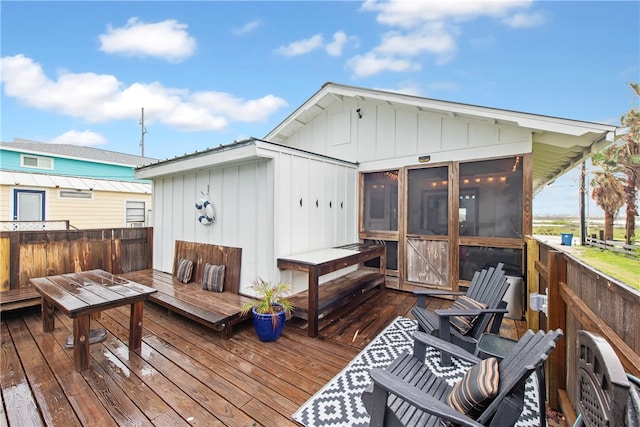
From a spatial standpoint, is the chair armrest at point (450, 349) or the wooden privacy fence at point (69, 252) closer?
the chair armrest at point (450, 349)

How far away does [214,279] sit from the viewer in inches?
178

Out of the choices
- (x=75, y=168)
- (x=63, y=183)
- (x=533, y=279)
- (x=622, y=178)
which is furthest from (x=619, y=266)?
(x=75, y=168)

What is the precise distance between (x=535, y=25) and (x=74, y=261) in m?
11.4

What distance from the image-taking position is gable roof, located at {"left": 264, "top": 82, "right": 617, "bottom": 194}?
3.76 m

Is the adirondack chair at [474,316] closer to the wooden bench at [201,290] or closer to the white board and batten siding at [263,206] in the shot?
the white board and batten siding at [263,206]

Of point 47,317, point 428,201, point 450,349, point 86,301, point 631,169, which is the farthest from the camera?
point 631,169

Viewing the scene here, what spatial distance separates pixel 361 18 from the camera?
6863mm

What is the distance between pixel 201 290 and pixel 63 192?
29.1 feet

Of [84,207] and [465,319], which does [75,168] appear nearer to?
[84,207]

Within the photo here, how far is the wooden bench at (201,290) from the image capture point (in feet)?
11.3

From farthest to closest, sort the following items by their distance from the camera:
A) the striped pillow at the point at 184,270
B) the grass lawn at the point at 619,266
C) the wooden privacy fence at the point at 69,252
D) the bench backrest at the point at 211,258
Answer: the striped pillow at the point at 184,270 < the bench backrest at the point at 211,258 < the wooden privacy fence at the point at 69,252 < the grass lawn at the point at 619,266

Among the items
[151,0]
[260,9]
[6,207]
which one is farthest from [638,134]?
[6,207]

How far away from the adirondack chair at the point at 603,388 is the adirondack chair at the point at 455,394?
0.27 m

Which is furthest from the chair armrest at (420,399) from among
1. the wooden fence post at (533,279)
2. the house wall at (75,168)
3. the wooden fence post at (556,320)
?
the house wall at (75,168)
